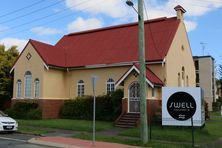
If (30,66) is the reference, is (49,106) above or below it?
below

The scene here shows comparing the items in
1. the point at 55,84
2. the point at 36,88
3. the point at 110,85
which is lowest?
the point at 36,88

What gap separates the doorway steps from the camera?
25.2 meters

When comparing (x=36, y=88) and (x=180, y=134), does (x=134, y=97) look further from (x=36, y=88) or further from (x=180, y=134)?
(x=36, y=88)

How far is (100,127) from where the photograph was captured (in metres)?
24.6

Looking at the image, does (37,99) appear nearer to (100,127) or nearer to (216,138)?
(100,127)

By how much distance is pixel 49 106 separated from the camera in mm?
31656

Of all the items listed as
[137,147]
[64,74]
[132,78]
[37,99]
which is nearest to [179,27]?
[132,78]

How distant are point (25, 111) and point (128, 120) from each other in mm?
10630

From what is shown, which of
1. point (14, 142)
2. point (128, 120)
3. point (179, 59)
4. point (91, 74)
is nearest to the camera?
point (14, 142)

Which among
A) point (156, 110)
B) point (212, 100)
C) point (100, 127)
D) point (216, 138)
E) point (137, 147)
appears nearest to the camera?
point (137, 147)

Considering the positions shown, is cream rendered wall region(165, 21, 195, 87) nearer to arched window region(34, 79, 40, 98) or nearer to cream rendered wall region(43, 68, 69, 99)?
cream rendered wall region(43, 68, 69, 99)

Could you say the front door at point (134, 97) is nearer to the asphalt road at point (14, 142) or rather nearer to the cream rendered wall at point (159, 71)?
the cream rendered wall at point (159, 71)

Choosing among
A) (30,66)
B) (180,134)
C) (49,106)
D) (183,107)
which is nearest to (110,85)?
(49,106)

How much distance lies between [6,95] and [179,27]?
19309 millimetres
